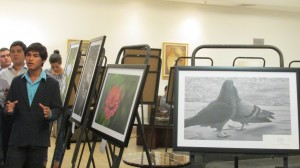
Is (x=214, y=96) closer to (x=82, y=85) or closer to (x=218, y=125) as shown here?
(x=218, y=125)

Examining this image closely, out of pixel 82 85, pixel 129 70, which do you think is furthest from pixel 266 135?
pixel 82 85

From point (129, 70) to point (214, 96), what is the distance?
1.65 feet

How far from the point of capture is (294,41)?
34.1 feet

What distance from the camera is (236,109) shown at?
73.7 inches

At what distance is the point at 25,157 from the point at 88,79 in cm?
74

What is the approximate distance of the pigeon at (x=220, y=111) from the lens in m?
1.86

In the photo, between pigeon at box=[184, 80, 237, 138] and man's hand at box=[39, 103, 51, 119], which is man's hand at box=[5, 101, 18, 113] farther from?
pigeon at box=[184, 80, 237, 138]

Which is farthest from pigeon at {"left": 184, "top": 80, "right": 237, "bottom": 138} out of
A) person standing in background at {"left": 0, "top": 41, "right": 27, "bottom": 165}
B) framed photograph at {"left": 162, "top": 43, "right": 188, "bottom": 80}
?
framed photograph at {"left": 162, "top": 43, "right": 188, "bottom": 80}

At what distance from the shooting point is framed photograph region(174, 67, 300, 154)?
6.00 feet

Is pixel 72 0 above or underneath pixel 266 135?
above

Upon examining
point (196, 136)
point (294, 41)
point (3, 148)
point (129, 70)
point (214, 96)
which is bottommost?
point (3, 148)

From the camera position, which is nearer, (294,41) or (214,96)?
(214,96)

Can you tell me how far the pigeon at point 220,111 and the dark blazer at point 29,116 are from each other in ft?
4.19

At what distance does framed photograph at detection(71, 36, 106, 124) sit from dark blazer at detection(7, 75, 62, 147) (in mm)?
194
